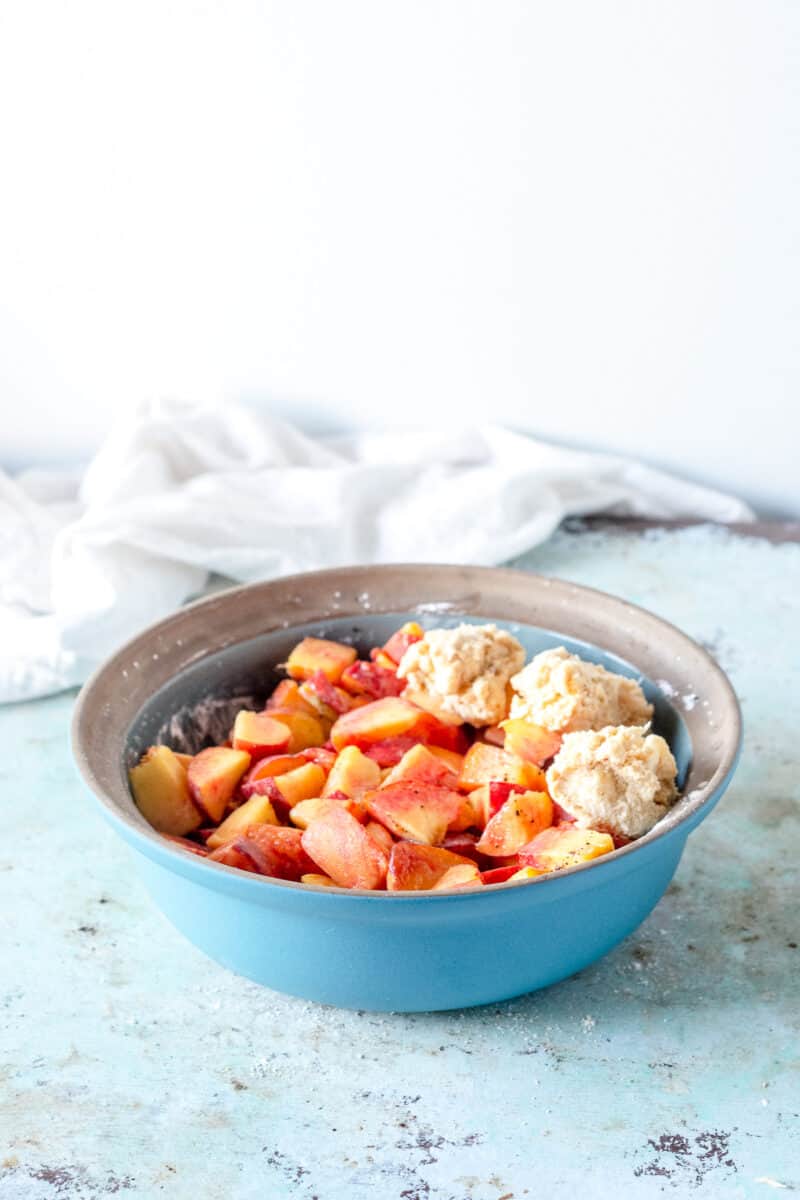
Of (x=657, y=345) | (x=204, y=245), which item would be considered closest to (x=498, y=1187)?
(x=657, y=345)

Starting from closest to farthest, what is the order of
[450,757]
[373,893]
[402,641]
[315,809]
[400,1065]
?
1. [373,893]
2. [400,1065]
3. [315,809]
4. [450,757]
5. [402,641]

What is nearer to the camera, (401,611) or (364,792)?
(364,792)

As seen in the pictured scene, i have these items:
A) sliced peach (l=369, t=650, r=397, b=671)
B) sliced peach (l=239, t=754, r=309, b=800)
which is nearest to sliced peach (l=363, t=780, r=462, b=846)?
sliced peach (l=239, t=754, r=309, b=800)

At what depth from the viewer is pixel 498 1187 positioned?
1027 mm

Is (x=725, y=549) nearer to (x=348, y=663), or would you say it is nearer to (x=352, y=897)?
(x=348, y=663)

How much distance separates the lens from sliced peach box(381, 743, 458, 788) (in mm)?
1292

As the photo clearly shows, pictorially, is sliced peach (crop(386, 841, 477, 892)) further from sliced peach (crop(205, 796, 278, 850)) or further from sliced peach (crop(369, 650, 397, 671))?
sliced peach (crop(369, 650, 397, 671))

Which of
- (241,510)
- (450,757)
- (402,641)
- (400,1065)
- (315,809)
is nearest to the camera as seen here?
(400,1065)

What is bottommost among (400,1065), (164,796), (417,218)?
(400,1065)

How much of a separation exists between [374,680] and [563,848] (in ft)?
1.16

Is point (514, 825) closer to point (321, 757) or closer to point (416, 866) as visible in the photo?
point (416, 866)

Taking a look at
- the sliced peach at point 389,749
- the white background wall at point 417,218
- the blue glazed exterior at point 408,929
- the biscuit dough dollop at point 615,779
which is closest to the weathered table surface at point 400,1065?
the blue glazed exterior at point 408,929

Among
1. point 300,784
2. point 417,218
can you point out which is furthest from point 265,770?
point 417,218

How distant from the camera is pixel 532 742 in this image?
4.32 feet
